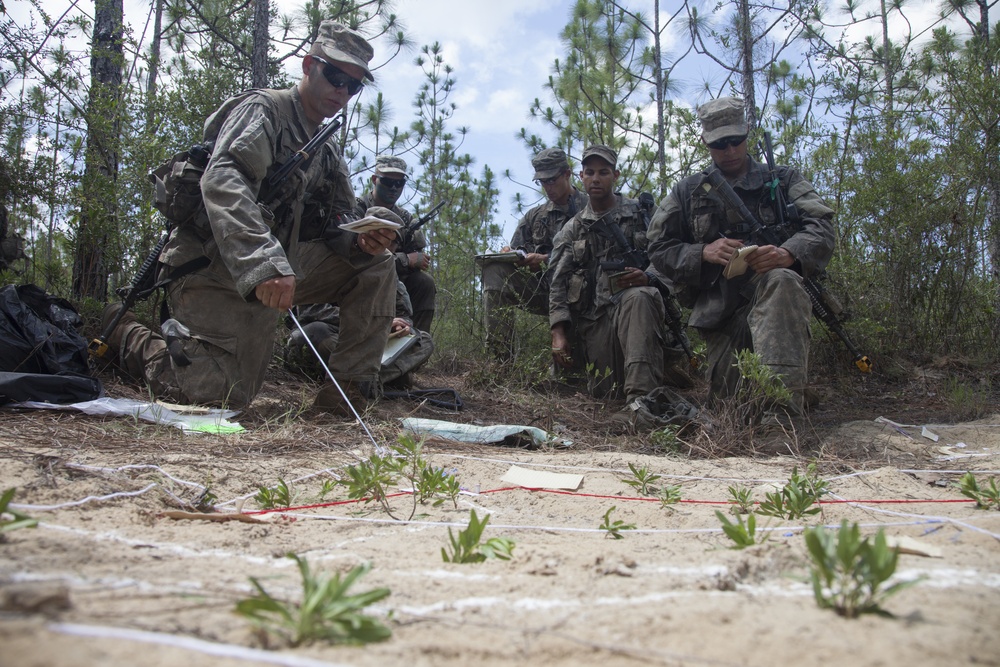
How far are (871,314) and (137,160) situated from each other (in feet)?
17.1

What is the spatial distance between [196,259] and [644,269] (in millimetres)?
2743

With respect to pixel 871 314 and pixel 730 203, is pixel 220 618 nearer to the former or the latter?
pixel 730 203

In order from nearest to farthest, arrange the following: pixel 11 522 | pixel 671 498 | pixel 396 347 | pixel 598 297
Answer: pixel 11 522
pixel 671 498
pixel 396 347
pixel 598 297

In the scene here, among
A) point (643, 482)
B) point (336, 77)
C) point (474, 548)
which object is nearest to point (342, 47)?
point (336, 77)

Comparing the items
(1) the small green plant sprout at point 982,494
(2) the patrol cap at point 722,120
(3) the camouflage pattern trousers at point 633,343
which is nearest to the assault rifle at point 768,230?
Result: (2) the patrol cap at point 722,120

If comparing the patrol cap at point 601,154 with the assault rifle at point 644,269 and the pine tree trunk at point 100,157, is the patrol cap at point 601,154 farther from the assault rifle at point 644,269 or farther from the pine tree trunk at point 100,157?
the pine tree trunk at point 100,157

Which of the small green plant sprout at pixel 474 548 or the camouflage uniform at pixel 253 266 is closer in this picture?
the small green plant sprout at pixel 474 548

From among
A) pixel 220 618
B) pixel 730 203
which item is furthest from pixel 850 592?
pixel 730 203

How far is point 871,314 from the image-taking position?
5062 millimetres

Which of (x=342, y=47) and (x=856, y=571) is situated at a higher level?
(x=342, y=47)

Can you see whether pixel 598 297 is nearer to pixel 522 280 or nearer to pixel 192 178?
pixel 522 280

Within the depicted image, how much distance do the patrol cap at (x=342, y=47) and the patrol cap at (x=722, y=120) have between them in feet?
6.21

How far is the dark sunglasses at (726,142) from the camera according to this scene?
398 cm

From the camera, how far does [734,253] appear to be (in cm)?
369
